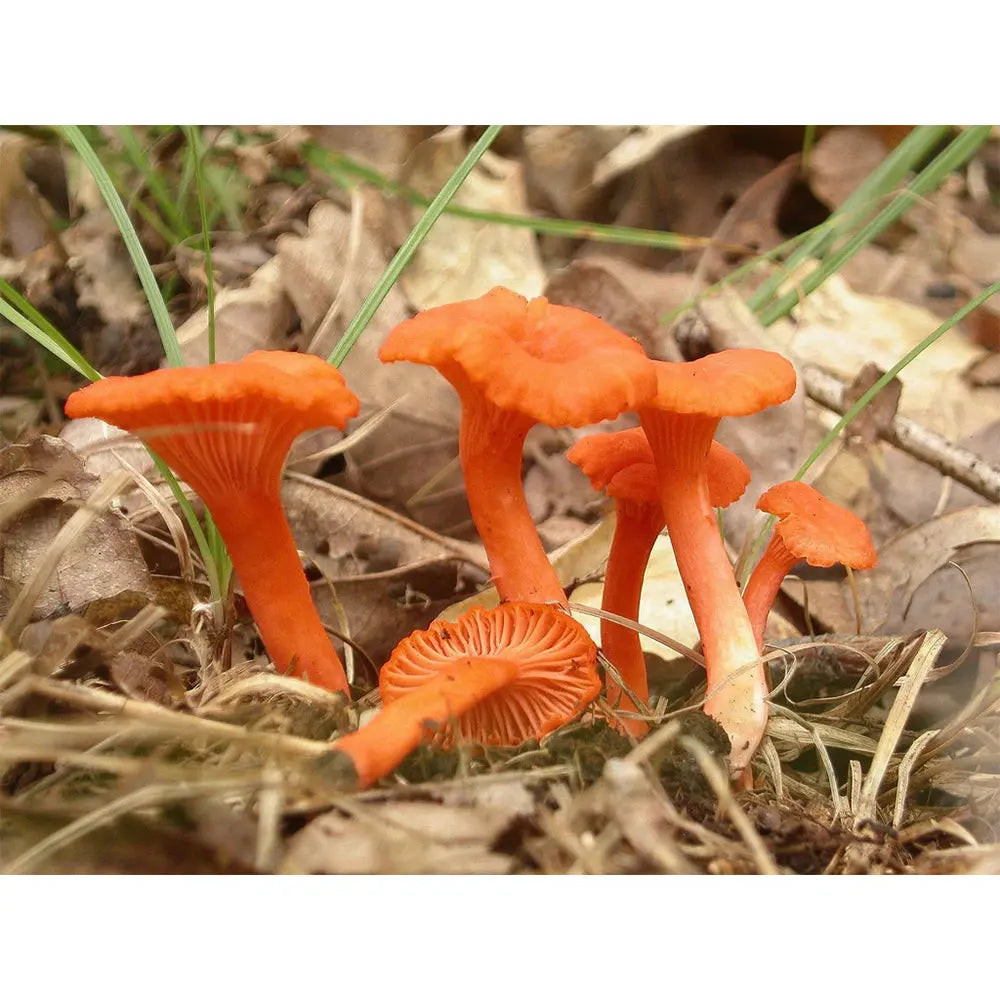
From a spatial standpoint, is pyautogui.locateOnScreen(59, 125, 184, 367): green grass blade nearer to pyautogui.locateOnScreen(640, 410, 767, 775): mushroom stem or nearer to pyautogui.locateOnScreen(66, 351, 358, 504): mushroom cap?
pyautogui.locateOnScreen(66, 351, 358, 504): mushroom cap

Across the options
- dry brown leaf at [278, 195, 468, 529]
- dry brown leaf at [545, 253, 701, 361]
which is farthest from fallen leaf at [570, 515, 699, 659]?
dry brown leaf at [545, 253, 701, 361]

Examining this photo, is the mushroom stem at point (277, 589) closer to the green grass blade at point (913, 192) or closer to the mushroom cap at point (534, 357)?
the mushroom cap at point (534, 357)

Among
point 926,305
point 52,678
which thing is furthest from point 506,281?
point 52,678

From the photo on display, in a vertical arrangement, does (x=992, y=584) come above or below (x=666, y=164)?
below

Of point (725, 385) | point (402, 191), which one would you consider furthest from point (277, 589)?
point (402, 191)

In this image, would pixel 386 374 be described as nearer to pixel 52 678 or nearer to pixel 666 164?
pixel 52 678

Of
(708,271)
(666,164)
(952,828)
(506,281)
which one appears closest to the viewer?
(952,828)

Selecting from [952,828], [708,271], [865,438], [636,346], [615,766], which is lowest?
[952,828]
